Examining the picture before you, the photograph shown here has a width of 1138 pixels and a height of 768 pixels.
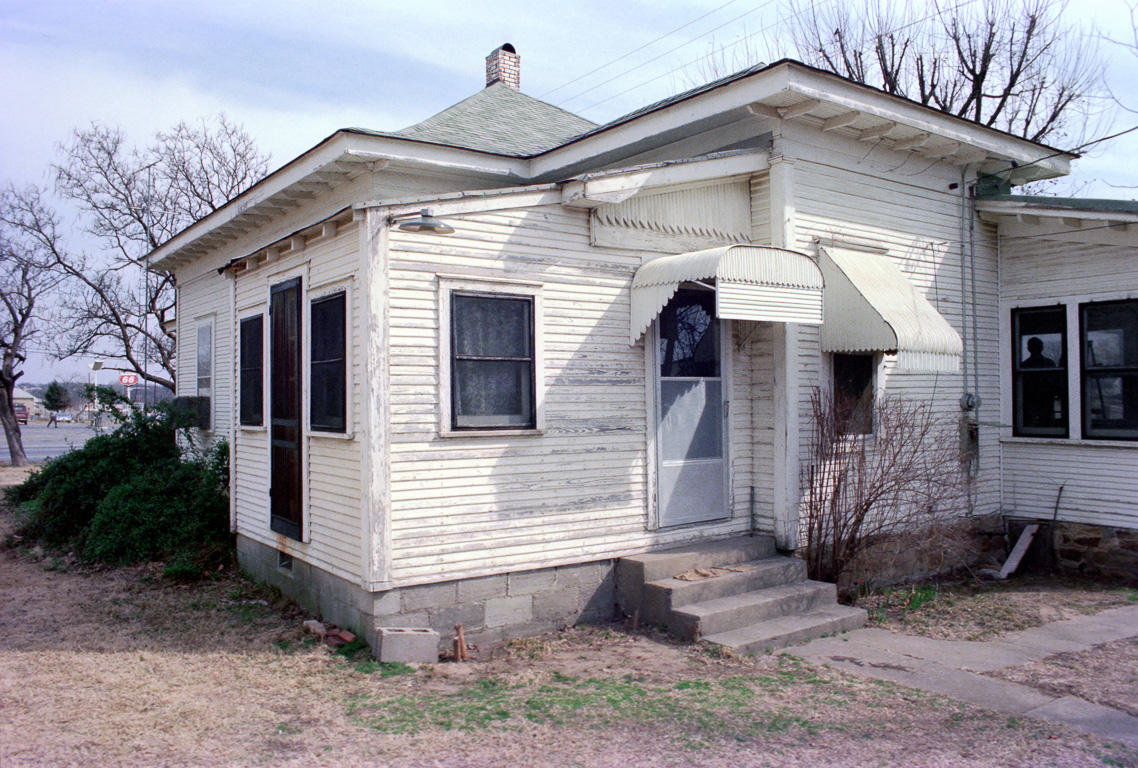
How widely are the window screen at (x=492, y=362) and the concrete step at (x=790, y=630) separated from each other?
2298mm

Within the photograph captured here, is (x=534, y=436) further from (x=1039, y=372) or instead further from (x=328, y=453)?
(x=1039, y=372)

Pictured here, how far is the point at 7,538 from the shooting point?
11125 millimetres

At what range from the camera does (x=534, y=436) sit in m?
6.70

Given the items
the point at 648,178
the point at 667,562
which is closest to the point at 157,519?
the point at 667,562

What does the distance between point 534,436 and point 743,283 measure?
2.08 metres

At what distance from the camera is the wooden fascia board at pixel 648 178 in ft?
22.1

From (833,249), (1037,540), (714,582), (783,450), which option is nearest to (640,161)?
(833,249)

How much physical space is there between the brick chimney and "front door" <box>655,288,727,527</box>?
7.74m

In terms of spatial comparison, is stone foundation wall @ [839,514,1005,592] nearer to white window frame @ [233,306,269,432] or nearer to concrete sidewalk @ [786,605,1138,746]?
concrete sidewalk @ [786,605,1138,746]

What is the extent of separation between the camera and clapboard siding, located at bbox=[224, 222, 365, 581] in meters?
6.29

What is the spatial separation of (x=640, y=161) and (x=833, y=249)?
7.62 feet

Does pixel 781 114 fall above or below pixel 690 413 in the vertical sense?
above

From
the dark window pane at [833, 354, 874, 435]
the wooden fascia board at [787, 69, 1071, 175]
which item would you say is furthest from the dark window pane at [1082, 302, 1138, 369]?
the dark window pane at [833, 354, 874, 435]

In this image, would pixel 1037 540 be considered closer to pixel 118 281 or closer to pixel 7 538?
pixel 7 538
